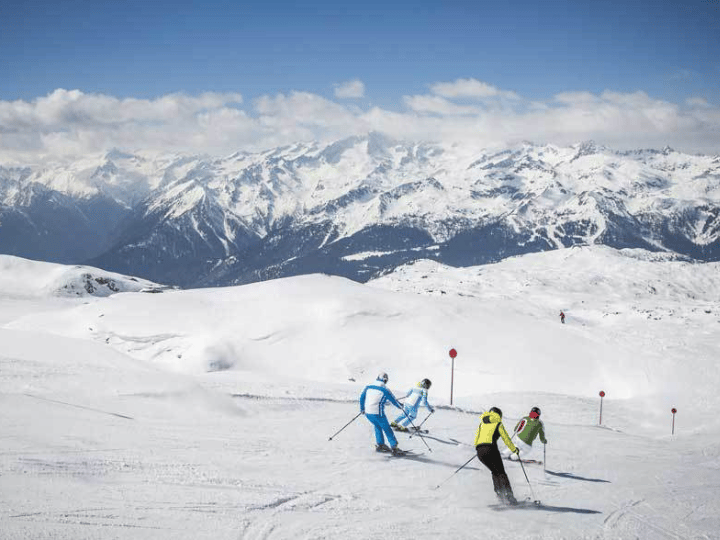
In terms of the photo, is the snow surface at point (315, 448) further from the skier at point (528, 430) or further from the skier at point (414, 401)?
the skier at point (528, 430)

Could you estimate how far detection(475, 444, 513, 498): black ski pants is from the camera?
12695 mm

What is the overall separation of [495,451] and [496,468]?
0.36m

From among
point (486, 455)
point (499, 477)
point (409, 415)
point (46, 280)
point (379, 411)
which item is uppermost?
point (46, 280)

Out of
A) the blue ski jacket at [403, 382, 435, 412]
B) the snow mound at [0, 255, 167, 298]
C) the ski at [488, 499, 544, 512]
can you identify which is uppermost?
the snow mound at [0, 255, 167, 298]

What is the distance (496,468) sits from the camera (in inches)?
504

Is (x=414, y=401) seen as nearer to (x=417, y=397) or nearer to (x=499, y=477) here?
(x=417, y=397)

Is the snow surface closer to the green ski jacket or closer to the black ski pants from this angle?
the black ski pants

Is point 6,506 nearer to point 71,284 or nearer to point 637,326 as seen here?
Result: point 637,326

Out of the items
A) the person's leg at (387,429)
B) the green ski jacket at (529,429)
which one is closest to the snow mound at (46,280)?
the person's leg at (387,429)

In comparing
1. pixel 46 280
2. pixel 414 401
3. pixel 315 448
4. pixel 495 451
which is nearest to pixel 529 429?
pixel 414 401

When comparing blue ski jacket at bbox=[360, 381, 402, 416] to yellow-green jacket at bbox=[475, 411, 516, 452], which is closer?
yellow-green jacket at bbox=[475, 411, 516, 452]

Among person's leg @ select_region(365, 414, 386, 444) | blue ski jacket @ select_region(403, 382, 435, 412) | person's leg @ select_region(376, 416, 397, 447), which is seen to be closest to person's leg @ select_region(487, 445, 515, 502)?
person's leg @ select_region(376, 416, 397, 447)

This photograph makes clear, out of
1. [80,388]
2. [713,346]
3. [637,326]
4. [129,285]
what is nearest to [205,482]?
[80,388]

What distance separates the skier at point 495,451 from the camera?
41.6ft
